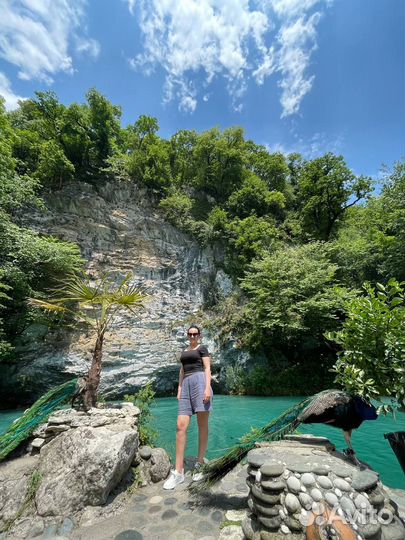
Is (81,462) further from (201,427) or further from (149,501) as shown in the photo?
(201,427)

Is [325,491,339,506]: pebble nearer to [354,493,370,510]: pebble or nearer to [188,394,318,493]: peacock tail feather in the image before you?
[354,493,370,510]: pebble

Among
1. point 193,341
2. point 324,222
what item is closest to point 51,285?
point 193,341

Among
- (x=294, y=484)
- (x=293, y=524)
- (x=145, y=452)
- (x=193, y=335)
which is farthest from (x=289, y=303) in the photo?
(x=293, y=524)

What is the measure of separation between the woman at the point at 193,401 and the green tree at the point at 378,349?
1.57 metres

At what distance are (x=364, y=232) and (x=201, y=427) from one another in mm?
18219

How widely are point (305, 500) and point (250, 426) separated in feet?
19.7

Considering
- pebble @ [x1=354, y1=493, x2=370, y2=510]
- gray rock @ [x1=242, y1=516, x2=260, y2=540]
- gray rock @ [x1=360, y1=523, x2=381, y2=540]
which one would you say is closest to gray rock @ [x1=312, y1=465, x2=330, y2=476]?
pebble @ [x1=354, y1=493, x2=370, y2=510]

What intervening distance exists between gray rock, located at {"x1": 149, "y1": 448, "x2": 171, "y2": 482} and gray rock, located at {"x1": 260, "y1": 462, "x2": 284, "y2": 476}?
1722 millimetres

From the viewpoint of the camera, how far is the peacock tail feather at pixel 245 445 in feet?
8.55

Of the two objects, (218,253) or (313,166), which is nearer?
(218,253)

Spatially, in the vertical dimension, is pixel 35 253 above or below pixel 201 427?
above

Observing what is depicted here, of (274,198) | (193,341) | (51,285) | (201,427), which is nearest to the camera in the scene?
(201,427)

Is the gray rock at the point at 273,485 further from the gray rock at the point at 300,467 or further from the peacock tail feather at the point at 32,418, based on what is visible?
the peacock tail feather at the point at 32,418

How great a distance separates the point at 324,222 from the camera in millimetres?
18828
